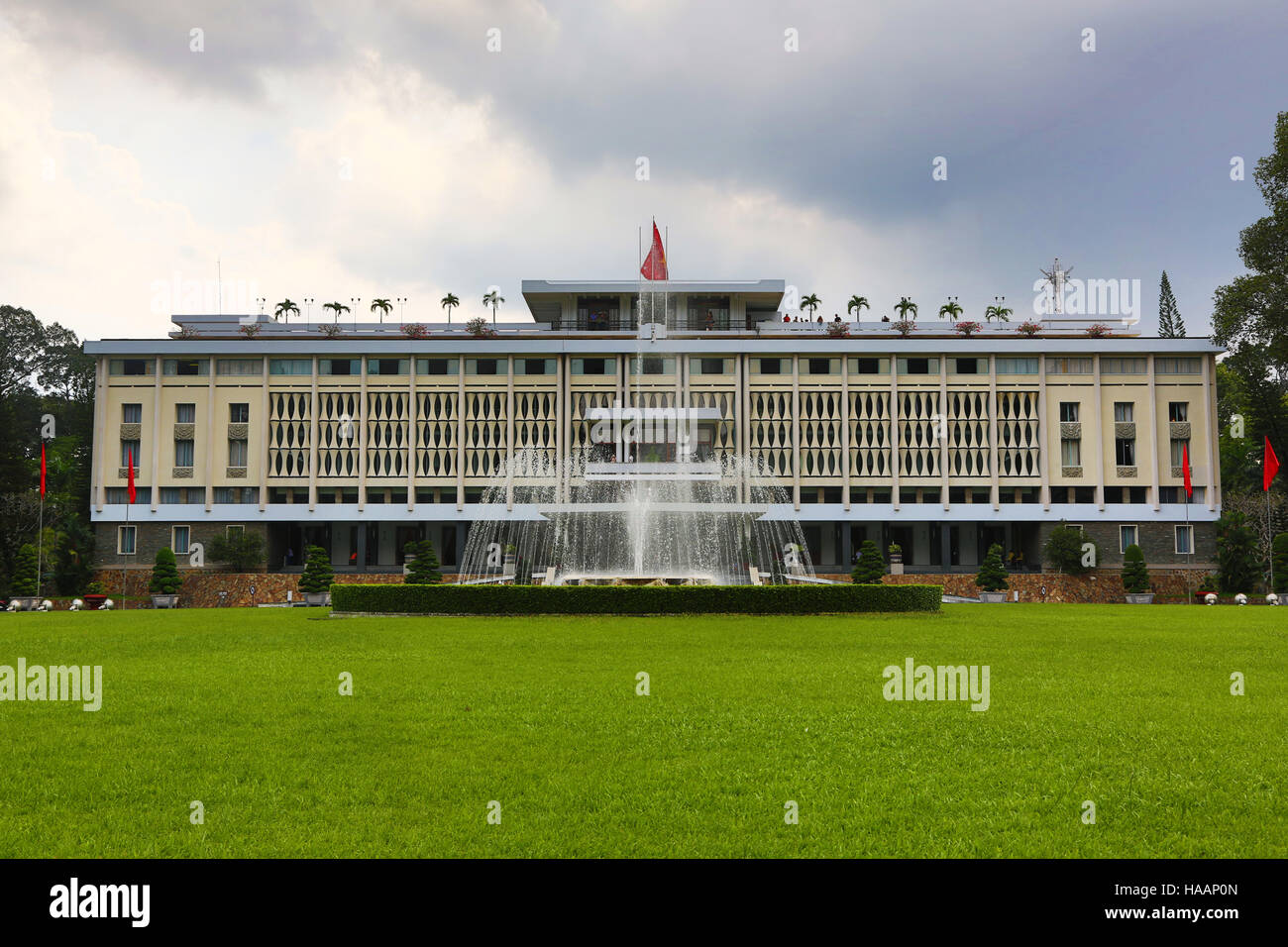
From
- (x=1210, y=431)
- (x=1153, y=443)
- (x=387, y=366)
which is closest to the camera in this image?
(x=1210, y=431)

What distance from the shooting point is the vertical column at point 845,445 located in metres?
60.4

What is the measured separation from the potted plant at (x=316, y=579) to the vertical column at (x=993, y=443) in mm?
38485

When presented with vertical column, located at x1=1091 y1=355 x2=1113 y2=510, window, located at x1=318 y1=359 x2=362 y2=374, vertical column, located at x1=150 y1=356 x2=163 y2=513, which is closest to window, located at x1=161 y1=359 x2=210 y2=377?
vertical column, located at x1=150 y1=356 x2=163 y2=513

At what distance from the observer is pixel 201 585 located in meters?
→ 53.8

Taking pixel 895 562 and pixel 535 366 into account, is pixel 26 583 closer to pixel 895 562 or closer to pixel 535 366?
pixel 535 366

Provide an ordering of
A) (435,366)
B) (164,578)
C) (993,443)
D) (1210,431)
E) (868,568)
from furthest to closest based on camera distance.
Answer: (435,366)
(993,443)
(1210,431)
(164,578)
(868,568)

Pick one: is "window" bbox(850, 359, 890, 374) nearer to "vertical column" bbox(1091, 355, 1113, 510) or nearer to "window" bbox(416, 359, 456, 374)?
"vertical column" bbox(1091, 355, 1113, 510)

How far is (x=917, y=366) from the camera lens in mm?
62062

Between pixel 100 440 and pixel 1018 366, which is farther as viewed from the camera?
pixel 1018 366

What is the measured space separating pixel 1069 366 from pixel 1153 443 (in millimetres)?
6683

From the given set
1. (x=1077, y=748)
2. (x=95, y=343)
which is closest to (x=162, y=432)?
(x=95, y=343)

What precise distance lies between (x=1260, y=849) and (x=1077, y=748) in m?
3.20

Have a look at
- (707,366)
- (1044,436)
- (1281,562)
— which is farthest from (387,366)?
(1281,562)
